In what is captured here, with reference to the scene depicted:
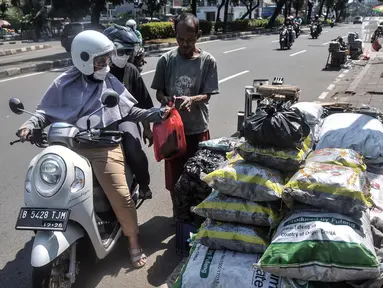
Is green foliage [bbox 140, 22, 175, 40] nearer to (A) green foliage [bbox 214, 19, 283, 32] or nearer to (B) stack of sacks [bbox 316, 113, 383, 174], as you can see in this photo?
(A) green foliage [bbox 214, 19, 283, 32]

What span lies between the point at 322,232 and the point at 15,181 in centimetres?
371

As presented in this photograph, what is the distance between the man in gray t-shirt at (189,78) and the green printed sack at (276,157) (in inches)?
30.8

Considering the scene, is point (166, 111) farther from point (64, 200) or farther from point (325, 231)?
point (325, 231)

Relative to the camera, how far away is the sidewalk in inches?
320

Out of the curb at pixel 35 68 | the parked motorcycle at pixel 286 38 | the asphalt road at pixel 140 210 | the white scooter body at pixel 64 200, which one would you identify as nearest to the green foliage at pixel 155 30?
the parked motorcycle at pixel 286 38

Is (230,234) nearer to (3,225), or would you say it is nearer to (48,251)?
(48,251)

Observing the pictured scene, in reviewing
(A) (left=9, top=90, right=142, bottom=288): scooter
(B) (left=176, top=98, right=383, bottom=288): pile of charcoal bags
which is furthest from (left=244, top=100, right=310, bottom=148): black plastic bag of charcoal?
(A) (left=9, top=90, right=142, bottom=288): scooter

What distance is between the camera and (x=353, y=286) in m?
1.98

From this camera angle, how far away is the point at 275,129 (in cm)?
227

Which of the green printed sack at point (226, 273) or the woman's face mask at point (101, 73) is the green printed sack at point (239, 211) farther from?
the woman's face mask at point (101, 73)

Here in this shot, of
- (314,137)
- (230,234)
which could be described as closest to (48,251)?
(230,234)

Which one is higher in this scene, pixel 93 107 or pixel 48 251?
pixel 93 107

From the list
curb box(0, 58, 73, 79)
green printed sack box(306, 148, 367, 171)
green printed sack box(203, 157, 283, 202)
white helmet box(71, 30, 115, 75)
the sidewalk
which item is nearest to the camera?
green printed sack box(203, 157, 283, 202)

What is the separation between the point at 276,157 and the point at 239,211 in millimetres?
373
